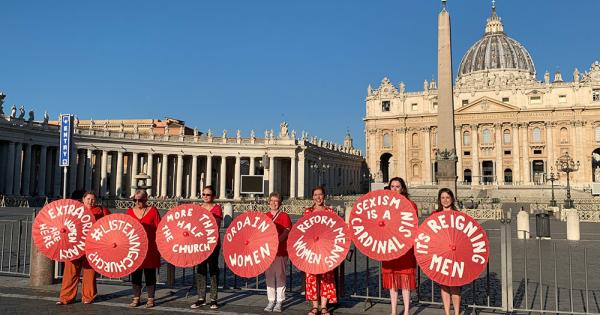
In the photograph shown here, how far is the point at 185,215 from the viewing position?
8.25 m

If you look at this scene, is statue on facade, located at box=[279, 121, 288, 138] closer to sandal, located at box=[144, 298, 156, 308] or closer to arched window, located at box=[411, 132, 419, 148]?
arched window, located at box=[411, 132, 419, 148]

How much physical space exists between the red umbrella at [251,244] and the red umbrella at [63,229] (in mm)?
2746

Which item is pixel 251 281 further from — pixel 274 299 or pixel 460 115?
pixel 460 115

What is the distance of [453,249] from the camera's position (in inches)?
270

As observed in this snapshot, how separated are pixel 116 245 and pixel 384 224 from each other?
4666 millimetres

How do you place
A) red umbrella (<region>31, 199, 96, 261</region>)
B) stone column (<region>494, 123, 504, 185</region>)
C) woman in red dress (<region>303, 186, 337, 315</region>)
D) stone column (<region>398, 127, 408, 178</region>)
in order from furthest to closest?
stone column (<region>398, 127, 408, 178</region>), stone column (<region>494, 123, 504, 185</region>), red umbrella (<region>31, 199, 96, 261</region>), woman in red dress (<region>303, 186, 337, 315</region>)

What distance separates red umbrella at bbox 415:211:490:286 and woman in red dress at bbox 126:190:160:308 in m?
4.51

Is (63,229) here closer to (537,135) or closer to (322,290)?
(322,290)

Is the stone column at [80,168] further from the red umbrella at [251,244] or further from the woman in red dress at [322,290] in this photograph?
the woman in red dress at [322,290]

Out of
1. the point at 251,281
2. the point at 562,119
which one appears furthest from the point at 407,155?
the point at 251,281

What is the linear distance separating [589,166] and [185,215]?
83.4 meters

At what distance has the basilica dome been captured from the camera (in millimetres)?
100375

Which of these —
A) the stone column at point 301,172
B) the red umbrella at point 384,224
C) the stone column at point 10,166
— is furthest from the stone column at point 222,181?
the red umbrella at point 384,224

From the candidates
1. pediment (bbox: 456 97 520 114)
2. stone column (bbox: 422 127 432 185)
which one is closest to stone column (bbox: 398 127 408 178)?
stone column (bbox: 422 127 432 185)
